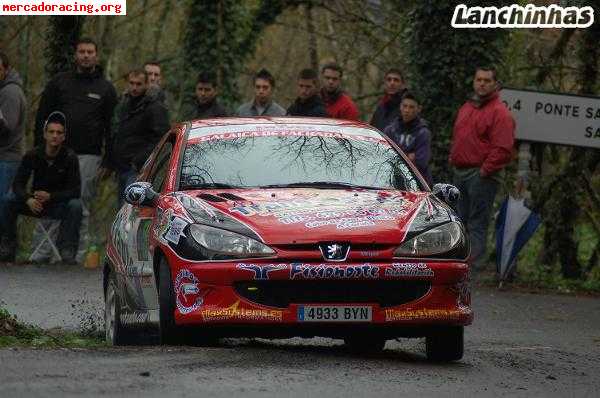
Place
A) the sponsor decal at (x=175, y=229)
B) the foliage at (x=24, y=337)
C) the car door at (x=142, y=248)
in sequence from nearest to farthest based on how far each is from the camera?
→ the sponsor decal at (x=175, y=229), the foliage at (x=24, y=337), the car door at (x=142, y=248)

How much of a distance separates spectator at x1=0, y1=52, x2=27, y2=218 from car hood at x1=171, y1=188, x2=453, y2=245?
9.80m

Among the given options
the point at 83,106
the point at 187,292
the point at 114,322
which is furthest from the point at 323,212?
the point at 83,106

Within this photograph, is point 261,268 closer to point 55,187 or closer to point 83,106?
point 55,187

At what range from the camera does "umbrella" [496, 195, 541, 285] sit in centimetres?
1795

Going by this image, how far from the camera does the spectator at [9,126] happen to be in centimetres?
1956

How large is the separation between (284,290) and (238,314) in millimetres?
307

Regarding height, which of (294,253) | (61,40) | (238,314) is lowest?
(238,314)

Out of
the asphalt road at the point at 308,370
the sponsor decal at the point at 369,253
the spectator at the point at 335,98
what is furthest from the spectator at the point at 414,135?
the sponsor decal at the point at 369,253

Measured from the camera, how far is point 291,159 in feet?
35.1

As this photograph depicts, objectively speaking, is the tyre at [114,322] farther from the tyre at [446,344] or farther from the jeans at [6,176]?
the jeans at [6,176]

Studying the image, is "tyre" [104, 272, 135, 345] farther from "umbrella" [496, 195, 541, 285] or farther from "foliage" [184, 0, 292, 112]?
"foliage" [184, 0, 292, 112]

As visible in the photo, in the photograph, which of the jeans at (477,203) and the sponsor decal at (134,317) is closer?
the sponsor decal at (134,317)

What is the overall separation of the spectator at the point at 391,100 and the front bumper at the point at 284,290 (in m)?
9.17

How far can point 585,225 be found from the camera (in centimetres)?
2259
